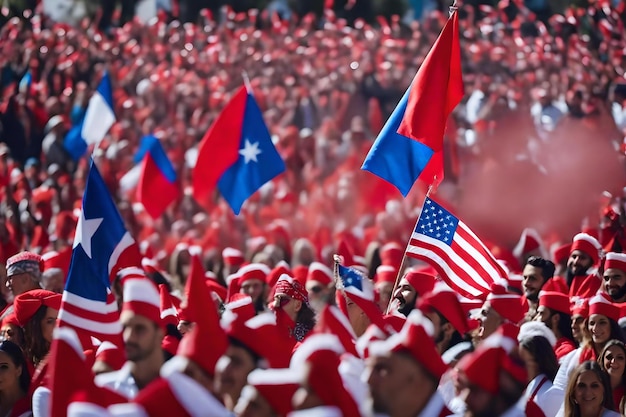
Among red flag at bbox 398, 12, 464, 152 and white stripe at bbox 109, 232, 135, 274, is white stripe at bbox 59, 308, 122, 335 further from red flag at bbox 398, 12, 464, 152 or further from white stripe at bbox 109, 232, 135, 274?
red flag at bbox 398, 12, 464, 152

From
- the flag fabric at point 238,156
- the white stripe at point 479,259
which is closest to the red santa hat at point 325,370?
the white stripe at point 479,259

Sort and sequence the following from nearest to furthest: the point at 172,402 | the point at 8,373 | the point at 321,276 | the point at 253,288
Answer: the point at 172,402 < the point at 8,373 < the point at 321,276 < the point at 253,288

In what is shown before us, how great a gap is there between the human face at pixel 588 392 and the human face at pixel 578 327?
5.31ft

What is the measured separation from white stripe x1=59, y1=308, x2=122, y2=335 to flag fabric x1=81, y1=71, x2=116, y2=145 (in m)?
10.9

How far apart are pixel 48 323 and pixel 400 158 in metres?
2.93

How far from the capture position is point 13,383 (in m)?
7.29

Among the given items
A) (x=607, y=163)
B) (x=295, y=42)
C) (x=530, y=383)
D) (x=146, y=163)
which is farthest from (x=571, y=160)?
(x=295, y=42)

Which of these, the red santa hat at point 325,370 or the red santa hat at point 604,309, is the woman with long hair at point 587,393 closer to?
the red santa hat at point 604,309

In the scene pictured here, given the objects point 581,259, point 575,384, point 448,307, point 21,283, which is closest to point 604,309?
point 448,307

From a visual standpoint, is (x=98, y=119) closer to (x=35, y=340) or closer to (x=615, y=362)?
(x=35, y=340)

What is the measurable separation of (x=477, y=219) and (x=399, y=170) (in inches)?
189

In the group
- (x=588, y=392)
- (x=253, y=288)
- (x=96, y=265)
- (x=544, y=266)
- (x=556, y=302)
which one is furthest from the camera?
(x=253, y=288)

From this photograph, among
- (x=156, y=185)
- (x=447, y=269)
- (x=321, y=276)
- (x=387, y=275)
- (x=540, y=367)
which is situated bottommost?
(x=156, y=185)

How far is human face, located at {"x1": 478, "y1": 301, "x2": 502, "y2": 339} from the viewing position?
8102 mm
